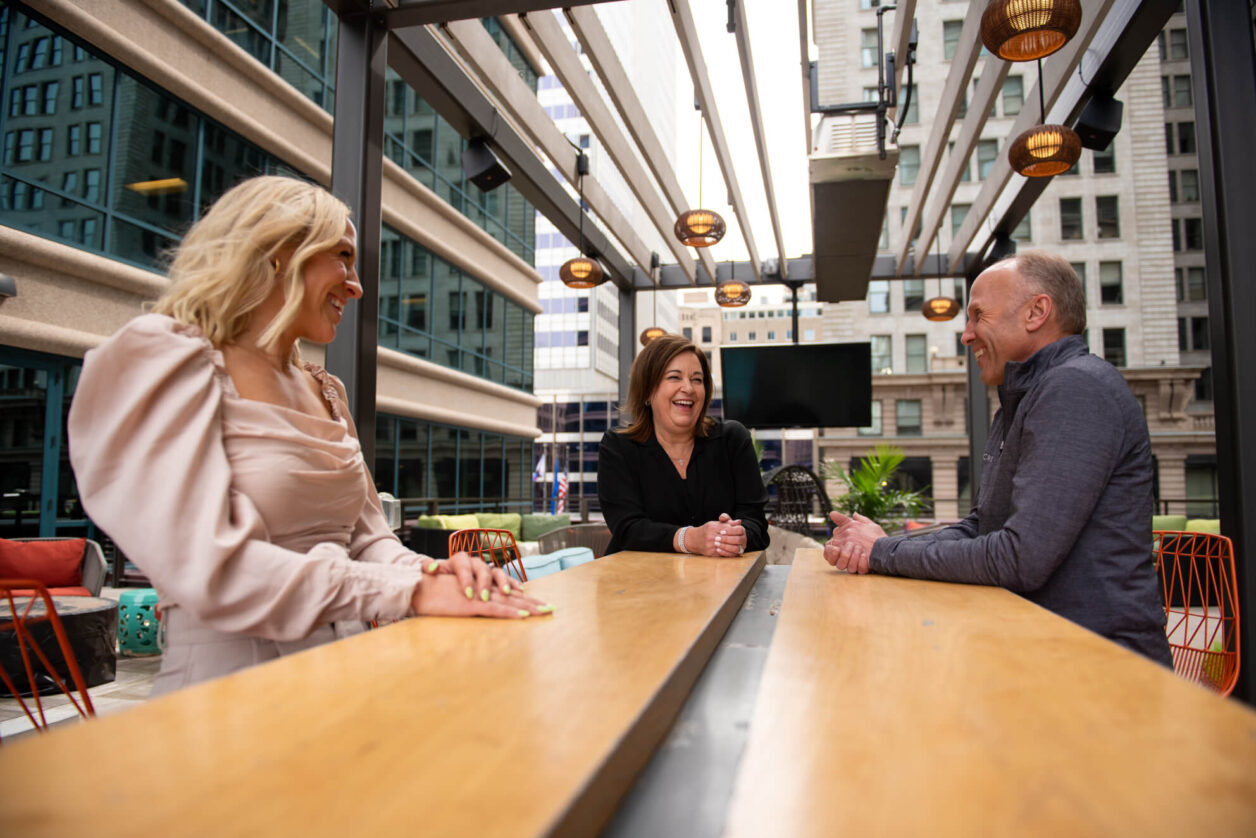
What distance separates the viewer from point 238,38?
332 inches

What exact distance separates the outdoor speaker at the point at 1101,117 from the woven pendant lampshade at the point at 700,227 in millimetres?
2559

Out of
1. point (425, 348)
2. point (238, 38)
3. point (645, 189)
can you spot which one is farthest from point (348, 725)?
point (425, 348)

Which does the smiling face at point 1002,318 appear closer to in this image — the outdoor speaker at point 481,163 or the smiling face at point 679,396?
the smiling face at point 679,396

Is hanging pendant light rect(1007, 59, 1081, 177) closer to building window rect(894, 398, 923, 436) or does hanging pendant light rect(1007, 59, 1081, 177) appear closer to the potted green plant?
the potted green plant

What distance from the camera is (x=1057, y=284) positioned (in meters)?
1.71

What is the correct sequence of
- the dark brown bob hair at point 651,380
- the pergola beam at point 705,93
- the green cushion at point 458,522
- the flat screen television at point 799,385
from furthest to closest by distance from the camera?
the green cushion at point 458,522
the flat screen television at point 799,385
the pergola beam at point 705,93
the dark brown bob hair at point 651,380

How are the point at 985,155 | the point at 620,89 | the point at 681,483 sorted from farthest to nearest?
the point at 985,155 → the point at 620,89 → the point at 681,483

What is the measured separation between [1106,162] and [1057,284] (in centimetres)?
3112

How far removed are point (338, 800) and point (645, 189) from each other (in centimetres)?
672

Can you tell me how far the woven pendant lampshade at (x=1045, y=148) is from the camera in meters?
4.30

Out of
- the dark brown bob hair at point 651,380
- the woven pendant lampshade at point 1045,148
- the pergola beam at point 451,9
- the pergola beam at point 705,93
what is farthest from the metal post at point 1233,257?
the pergola beam at point 451,9

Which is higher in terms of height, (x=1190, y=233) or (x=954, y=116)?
(x=1190, y=233)

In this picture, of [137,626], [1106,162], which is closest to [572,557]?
[137,626]

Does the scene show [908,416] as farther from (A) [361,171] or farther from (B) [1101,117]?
(A) [361,171]
